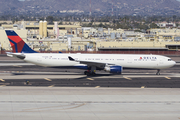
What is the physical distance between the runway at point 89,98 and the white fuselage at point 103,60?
2.96m

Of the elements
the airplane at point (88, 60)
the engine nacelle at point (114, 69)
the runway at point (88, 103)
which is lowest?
the runway at point (88, 103)

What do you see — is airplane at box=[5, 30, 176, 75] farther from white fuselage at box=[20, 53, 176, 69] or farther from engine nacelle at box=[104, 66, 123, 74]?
engine nacelle at box=[104, 66, 123, 74]

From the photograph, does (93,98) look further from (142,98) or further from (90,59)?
(90,59)

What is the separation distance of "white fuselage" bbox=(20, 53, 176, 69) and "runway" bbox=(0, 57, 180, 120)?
2.96 m

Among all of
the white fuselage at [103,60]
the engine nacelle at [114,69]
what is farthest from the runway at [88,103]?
the white fuselage at [103,60]

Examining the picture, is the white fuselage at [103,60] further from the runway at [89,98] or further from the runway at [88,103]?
the runway at [88,103]

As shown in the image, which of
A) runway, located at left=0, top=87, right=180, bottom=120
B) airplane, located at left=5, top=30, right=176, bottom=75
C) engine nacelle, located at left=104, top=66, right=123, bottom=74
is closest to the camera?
runway, located at left=0, top=87, right=180, bottom=120

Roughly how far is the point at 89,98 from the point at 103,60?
1701cm

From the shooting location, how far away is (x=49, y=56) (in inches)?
1859

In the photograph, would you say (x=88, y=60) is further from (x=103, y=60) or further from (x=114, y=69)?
(x=114, y=69)

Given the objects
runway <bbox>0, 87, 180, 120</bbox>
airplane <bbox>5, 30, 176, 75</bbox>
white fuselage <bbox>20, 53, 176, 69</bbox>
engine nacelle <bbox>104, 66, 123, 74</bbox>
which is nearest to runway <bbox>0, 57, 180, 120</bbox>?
runway <bbox>0, 87, 180, 120</bbox>

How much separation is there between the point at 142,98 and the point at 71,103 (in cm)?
806

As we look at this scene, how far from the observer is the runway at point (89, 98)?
2492cm

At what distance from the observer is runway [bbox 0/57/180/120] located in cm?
2492
